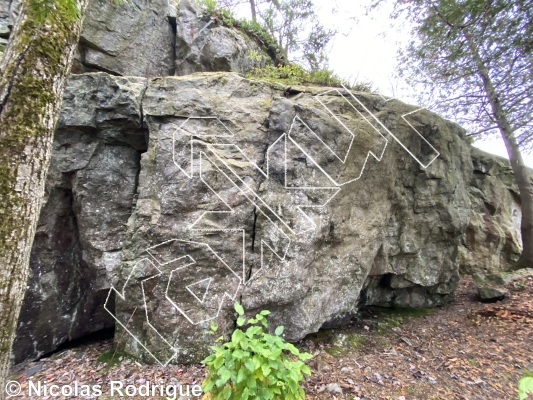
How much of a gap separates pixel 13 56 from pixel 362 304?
516 centimetres

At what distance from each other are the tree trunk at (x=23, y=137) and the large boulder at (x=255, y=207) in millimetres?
1607

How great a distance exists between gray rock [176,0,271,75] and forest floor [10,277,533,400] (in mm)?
5457

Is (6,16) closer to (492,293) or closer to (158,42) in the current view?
(158,42)

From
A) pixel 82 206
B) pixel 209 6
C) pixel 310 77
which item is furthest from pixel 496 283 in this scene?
pixel 209 6

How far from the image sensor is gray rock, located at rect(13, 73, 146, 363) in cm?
383

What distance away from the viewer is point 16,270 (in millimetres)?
1826

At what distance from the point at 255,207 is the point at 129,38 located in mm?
4560

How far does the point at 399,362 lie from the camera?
3523 millimetres

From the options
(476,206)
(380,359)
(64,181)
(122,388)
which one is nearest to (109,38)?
(64,181)

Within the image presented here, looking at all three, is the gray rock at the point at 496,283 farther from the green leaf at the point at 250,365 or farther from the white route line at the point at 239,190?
the green leaf at the point at 250,365

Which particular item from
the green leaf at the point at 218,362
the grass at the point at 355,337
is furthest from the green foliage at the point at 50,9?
the grass at the point at 355,337

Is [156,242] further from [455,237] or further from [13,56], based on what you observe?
[455,237]

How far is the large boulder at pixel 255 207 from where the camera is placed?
3.45m

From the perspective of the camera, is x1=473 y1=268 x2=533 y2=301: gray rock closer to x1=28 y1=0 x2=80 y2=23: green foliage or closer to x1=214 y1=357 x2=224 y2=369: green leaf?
x1=214 y1=357 x2=224 y2=369: green leaf
